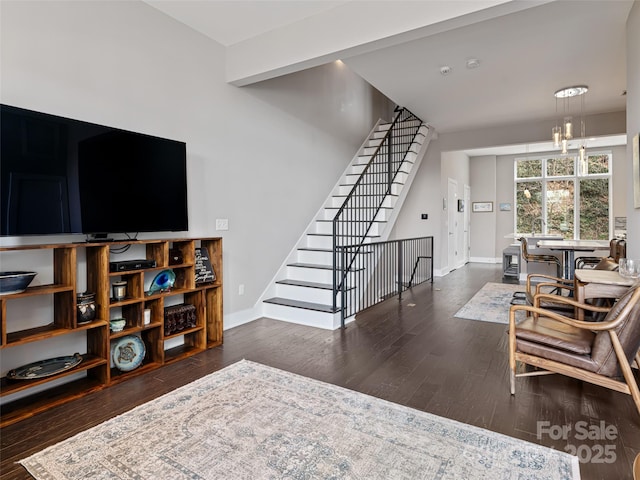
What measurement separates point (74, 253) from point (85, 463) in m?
1.36

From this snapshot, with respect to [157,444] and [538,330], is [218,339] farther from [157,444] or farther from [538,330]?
[538,330]

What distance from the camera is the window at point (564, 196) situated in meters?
9.30

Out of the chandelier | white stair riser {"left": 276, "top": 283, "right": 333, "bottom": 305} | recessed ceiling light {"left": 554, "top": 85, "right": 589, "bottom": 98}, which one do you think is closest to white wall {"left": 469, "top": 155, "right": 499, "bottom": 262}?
the chandelier

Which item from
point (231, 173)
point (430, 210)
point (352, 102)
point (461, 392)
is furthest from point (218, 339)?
point (430, 210)

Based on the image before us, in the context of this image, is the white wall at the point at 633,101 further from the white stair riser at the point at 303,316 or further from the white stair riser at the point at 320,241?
the white stair riser at the point at 320,241

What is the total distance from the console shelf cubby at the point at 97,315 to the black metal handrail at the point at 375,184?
1.91 metres

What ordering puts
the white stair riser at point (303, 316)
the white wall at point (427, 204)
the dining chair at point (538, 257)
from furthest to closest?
the white wall at point (427, 204) → the dining chair at point (538, 257) → the white stair riser at point (303, 316)

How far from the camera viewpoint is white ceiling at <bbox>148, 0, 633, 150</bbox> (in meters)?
3.17

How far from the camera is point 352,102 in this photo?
667 cm

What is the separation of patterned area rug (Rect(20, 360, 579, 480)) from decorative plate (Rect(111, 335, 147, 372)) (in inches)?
23.9

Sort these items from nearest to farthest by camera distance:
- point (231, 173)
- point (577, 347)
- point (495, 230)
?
point (577, 347) → point (231, 173) → point (495, 230)

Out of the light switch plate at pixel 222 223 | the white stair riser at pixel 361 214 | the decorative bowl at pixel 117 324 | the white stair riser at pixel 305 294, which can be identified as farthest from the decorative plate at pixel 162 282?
the white stair riser at pixel 361 214

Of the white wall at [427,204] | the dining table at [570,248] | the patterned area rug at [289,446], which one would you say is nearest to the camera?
the patterned area rug at [289,446]

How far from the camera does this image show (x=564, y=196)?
31.9ft
